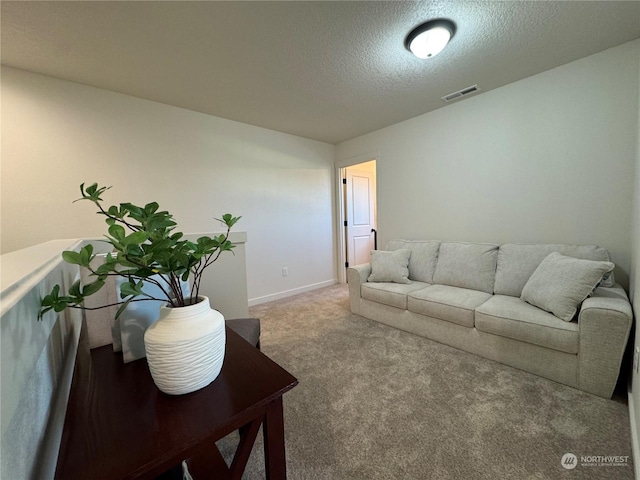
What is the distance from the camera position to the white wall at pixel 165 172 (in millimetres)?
2064

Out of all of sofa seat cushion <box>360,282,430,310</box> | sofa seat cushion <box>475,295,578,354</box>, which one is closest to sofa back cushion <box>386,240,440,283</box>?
sofa seat cushion <box>360,282,430,310</box>

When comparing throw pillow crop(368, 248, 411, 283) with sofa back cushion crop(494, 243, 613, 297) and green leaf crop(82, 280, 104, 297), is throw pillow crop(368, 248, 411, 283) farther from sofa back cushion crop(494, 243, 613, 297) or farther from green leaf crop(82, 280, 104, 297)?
green leaf crop(82, 280, 104, 297)

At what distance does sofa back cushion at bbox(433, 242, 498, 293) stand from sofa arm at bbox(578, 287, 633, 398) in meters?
0.84

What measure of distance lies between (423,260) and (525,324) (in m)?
1.20

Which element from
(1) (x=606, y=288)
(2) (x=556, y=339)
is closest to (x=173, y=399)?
(2) (x=556, y=339)

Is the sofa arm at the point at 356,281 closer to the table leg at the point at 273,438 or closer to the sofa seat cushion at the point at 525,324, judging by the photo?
the sofa seat cushion at the point at 525,324

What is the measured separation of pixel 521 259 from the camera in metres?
2.22

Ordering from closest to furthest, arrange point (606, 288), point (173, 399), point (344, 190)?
point (173, 399) < point (606, 288) < point (344, 190)

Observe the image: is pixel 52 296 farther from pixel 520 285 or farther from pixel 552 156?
pixel 552 156

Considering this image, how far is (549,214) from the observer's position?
2.28 metres

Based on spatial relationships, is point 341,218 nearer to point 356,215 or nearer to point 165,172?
point 356,215

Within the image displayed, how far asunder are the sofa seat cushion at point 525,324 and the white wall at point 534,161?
87 centimetres

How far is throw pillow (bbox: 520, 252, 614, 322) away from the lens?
1.63 m

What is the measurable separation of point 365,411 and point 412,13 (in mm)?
2422
